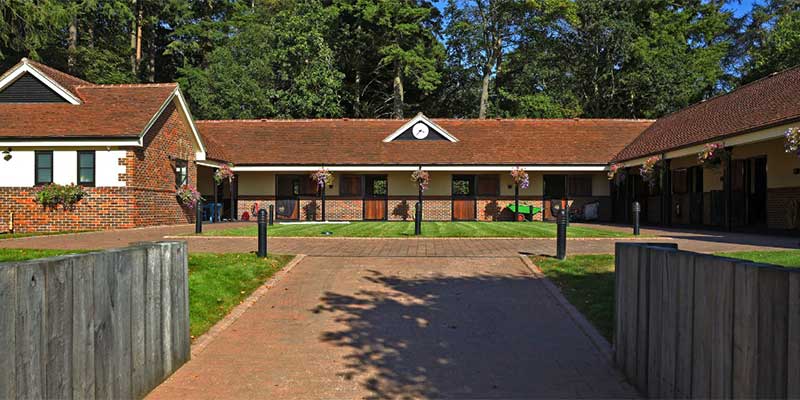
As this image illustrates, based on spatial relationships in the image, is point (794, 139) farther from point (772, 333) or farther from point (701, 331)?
point (772, 333)

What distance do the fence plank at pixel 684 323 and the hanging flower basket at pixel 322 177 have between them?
20093 mm

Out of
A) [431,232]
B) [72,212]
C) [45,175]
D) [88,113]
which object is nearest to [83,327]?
[431,232]

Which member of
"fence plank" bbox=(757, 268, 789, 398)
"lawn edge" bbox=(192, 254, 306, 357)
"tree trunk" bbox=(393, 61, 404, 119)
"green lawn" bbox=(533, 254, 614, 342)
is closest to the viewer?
"fence plank" bbox=(757, 268, 789, 398)

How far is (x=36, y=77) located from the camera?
63.1 ft

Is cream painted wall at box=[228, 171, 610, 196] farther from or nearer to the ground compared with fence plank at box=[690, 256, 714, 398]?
farther from the ground

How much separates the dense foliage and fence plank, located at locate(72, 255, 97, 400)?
32881 millimetres

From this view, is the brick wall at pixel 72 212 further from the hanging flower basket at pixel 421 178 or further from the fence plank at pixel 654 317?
the fence plank at pixel 654 317

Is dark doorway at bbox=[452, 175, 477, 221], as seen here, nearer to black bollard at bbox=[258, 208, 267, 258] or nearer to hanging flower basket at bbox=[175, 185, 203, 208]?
hanging flower basket at bbox=[175, 185, 203, 208]

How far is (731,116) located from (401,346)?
1628 centimetres

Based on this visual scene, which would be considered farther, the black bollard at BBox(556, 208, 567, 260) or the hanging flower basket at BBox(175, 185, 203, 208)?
the hanging flower basket at BBox(175, 185, 203, 208)

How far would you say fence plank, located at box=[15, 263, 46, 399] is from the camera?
2674 millimetres

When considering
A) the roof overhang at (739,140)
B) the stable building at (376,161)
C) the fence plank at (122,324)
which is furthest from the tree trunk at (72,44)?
the fence plank at (122,324)

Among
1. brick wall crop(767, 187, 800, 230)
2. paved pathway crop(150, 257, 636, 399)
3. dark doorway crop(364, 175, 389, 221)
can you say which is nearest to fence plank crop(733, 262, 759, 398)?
paved pathway crop(150, 257, 636, 399)

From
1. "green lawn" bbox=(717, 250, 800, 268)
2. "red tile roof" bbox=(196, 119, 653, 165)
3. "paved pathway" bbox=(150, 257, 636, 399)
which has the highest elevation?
"red tile roof" bbox=(196, 119, 653, 165)
